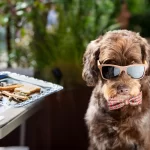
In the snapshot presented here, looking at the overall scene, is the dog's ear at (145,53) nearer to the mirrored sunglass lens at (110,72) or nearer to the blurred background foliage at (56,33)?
the mirrored sunglass lens at (110,72)

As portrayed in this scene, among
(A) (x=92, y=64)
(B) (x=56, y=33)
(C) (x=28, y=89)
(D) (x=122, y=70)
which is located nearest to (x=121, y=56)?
(D) (x=122, y=70)

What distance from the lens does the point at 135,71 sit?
51.3 inches

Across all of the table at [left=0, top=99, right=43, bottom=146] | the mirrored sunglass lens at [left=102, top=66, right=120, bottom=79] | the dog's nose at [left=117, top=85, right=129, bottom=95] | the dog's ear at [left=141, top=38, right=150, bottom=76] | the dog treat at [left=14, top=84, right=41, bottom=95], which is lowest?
the table at [left=0, top=99, right=43, bottom=146]

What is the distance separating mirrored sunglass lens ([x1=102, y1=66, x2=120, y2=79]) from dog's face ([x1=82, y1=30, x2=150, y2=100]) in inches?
Answer: 0.6

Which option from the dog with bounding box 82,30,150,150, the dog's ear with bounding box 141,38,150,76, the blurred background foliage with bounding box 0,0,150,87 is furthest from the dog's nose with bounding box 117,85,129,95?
the blurred background foliage with bounding box 0,0,150,87

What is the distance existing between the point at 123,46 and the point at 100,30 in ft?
2.97

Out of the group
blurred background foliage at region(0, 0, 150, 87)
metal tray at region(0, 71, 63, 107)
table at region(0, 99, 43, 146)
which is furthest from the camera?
blurred background foliage at region(0, 0, 150, 87)

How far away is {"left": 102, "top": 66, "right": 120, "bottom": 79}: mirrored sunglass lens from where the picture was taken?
4.29 feet

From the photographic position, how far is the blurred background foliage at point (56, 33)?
6.63 feet

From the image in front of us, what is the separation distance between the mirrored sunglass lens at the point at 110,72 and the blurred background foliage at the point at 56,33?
23.5 inches

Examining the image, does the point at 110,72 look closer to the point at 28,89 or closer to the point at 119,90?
the point at 119,90

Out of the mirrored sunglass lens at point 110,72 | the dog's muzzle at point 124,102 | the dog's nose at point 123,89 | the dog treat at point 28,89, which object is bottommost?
the dog's muzzle at point 124,102

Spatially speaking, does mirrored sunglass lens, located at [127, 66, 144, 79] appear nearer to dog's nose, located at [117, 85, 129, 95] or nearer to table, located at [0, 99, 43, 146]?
dog's nose, located at [117, 85, 129, 95]

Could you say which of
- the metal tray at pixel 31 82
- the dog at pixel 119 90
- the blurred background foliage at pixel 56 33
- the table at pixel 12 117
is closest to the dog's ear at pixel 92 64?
the dog at pixel 119 90
